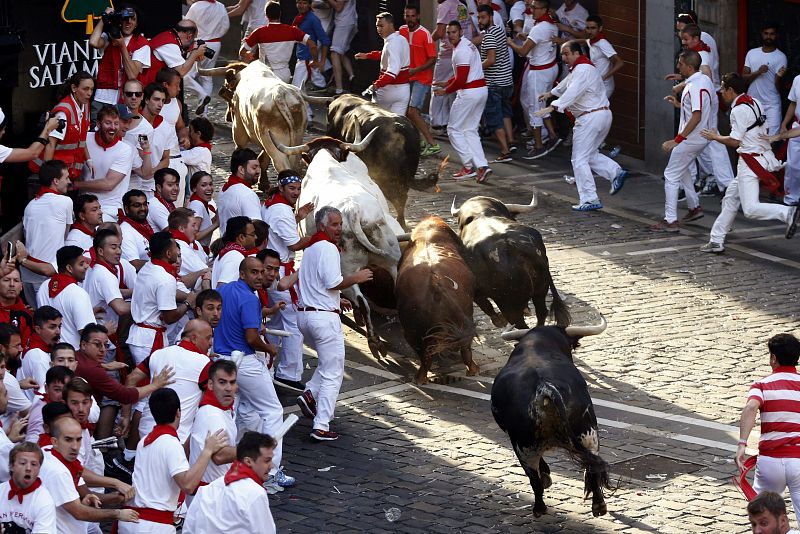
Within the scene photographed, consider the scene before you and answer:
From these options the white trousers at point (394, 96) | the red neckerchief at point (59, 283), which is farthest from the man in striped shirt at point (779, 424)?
the white trousers at point (394, 96)

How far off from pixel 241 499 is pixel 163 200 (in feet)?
18.6

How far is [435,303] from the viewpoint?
12867 mm

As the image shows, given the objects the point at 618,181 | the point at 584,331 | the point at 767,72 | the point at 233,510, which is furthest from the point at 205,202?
the point at 767,72

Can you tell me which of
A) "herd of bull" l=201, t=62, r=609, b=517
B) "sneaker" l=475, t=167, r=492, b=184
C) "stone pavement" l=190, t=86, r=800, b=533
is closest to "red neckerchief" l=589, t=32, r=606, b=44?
"sneaker" l=475, t=167, r=492, b=184

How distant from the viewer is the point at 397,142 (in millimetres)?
16938

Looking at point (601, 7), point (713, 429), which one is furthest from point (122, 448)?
point (601, 7)

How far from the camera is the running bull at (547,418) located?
393 inches

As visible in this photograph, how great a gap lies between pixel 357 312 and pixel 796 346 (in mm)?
5883

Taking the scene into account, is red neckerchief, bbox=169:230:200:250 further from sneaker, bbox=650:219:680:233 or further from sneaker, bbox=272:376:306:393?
sneaker, bbox=650:219:680:233

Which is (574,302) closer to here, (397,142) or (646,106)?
(397,142)

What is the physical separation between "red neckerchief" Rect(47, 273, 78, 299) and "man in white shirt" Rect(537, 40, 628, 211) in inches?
358

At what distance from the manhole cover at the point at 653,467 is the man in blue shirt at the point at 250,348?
2.66 m

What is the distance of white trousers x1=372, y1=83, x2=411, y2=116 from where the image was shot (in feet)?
66.2

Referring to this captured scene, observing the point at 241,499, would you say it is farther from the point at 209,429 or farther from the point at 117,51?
the point at 117,51
